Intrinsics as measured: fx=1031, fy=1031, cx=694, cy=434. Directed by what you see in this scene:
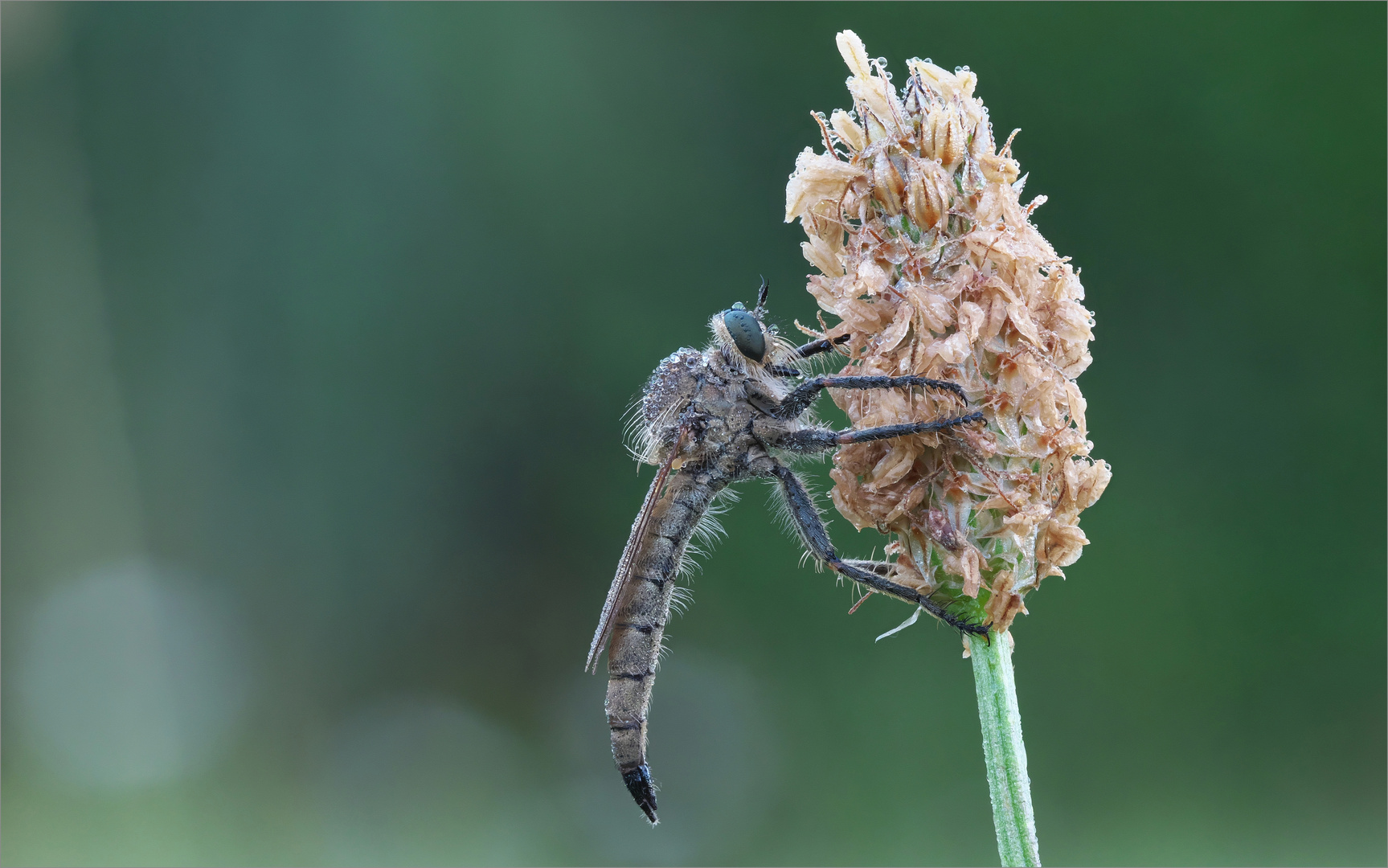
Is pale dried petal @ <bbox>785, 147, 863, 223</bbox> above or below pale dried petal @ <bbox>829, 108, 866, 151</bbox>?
below

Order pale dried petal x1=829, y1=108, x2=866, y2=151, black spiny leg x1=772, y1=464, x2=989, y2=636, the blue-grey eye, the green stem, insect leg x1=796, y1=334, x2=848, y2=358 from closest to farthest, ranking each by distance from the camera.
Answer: the green stem → pale dried petal x1=829, y1=108, x2=866, y2=151 → black spiny leg x1=772, y1=464, x2=989, y2=636 → insect leg x1=796, y1=334, x2=848, y2=358 → the blue-grey eye

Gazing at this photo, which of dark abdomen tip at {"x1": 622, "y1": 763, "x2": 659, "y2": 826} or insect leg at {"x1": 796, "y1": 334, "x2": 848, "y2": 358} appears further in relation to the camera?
dark abdomen tip at {"x1": 622, "y1": 763, "x2": 659, "y2": 826}

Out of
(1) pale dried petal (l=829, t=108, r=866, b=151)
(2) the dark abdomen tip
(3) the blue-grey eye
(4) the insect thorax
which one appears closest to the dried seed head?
(1) pale dried petal (l=829, t=108, r=866, b=151)

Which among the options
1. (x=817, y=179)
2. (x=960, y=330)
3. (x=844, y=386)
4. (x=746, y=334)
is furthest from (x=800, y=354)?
(x=960, y=330)

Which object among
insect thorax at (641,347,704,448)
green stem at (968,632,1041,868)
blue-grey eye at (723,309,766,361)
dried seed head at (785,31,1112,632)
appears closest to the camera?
green stem at (968,632,1041,868)

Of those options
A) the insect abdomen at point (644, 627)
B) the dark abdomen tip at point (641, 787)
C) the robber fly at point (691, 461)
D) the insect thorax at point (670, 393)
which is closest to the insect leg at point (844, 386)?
the robber fly at point (691, 461)

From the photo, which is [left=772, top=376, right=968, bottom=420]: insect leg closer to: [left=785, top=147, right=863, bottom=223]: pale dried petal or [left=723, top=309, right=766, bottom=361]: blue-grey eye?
[left=723, top=309, right=766, bottom=361]: blue-grey eye

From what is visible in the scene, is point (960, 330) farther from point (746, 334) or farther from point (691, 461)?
point (691, 461)
